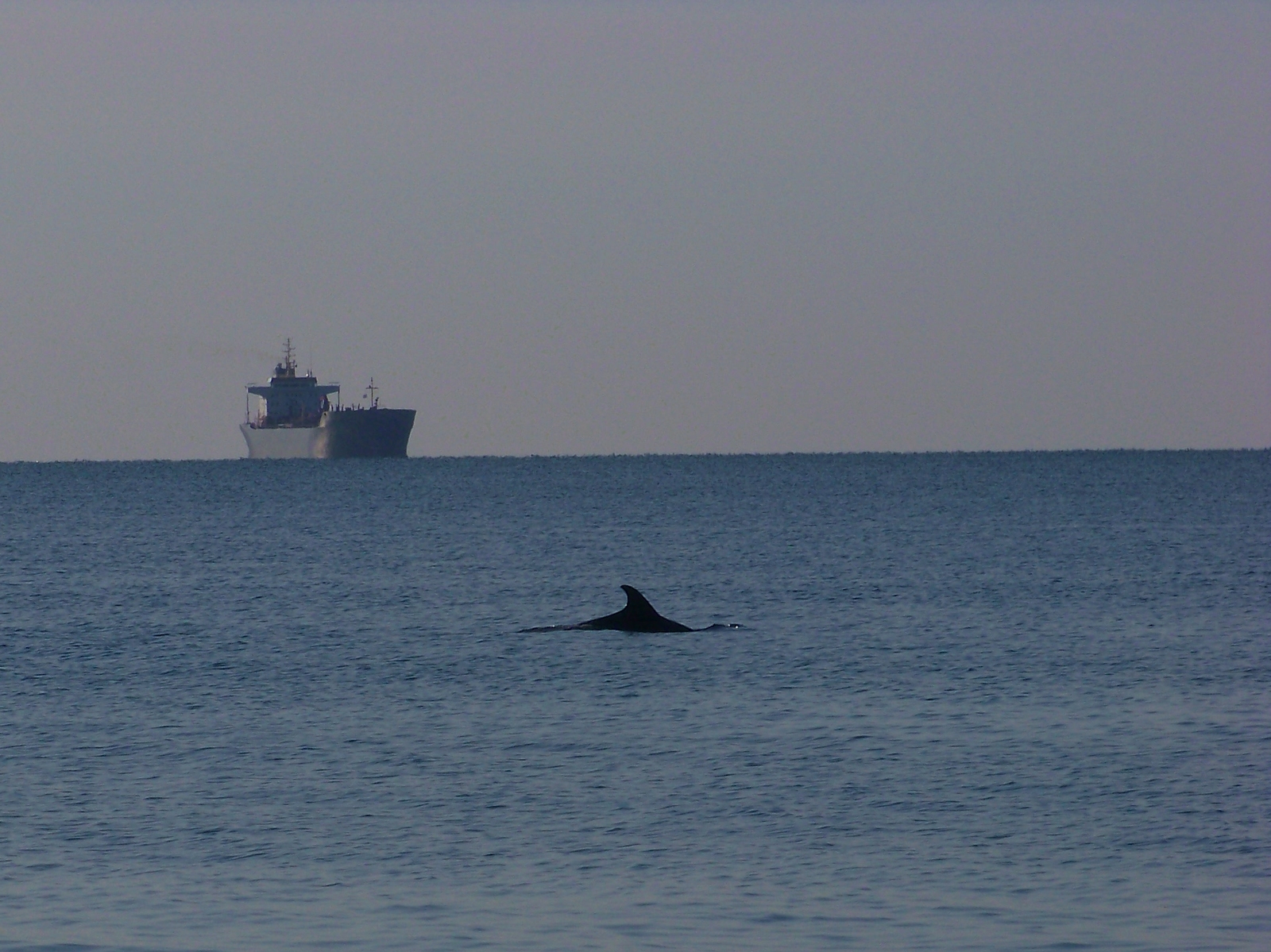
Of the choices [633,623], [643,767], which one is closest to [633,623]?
[633,623]

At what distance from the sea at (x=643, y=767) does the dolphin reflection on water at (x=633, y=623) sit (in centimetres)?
72

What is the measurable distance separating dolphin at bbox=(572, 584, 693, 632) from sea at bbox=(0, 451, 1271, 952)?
0.73 m

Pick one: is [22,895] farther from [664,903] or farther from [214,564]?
[214,564]

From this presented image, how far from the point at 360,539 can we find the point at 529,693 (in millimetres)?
64316

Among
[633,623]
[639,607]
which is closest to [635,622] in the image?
[633,623]

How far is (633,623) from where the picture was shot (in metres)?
44.8

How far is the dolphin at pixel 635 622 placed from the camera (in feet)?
147

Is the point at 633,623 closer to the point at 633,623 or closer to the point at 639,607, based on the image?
the point at 633,623

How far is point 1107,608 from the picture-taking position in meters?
51.5

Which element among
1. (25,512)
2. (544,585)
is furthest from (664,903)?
(25,512)

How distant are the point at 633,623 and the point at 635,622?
0.05 meters

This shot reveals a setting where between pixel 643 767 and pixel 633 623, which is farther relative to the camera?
pixel 633 623

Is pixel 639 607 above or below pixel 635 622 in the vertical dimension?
above

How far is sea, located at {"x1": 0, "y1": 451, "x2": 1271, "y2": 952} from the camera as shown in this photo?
17891 mm
